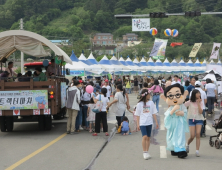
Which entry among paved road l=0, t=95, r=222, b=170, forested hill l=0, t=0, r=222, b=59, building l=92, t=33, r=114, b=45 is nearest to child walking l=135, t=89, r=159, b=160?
paved road l=0, t=95, r=222, b=170

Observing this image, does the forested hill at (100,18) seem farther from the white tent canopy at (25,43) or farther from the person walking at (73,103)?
the person walking at (73,103)

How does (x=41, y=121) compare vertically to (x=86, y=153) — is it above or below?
above

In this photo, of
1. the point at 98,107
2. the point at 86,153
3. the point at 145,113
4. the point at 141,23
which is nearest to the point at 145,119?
the point at 145,113

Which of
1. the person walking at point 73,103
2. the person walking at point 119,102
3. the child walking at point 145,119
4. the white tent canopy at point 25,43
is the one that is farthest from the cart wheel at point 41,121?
the child walking at point 145,119

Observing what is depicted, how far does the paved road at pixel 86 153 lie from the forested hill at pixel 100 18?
12669 cm

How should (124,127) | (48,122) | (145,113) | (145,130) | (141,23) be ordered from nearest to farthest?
(145,130)
(145,113)
(124,127)
(48,122)
(141,23)

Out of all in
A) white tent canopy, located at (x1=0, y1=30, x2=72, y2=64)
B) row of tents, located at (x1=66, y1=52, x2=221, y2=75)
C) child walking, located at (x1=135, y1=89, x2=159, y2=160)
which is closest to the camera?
child walking, located at (x1=135, y1=89, x2=159, y2=160)

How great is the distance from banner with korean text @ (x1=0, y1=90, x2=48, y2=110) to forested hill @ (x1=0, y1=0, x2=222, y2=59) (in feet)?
416

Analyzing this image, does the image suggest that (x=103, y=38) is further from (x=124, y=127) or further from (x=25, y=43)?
(x=124, y=127)

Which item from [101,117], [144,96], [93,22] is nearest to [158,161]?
[144,96]

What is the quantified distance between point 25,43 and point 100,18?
6855 inches

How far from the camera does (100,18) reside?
608 feet

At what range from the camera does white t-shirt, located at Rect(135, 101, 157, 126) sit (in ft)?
29.1

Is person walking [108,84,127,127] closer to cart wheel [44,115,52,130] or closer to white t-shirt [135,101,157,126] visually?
cart wheel [44,115,52,130]
